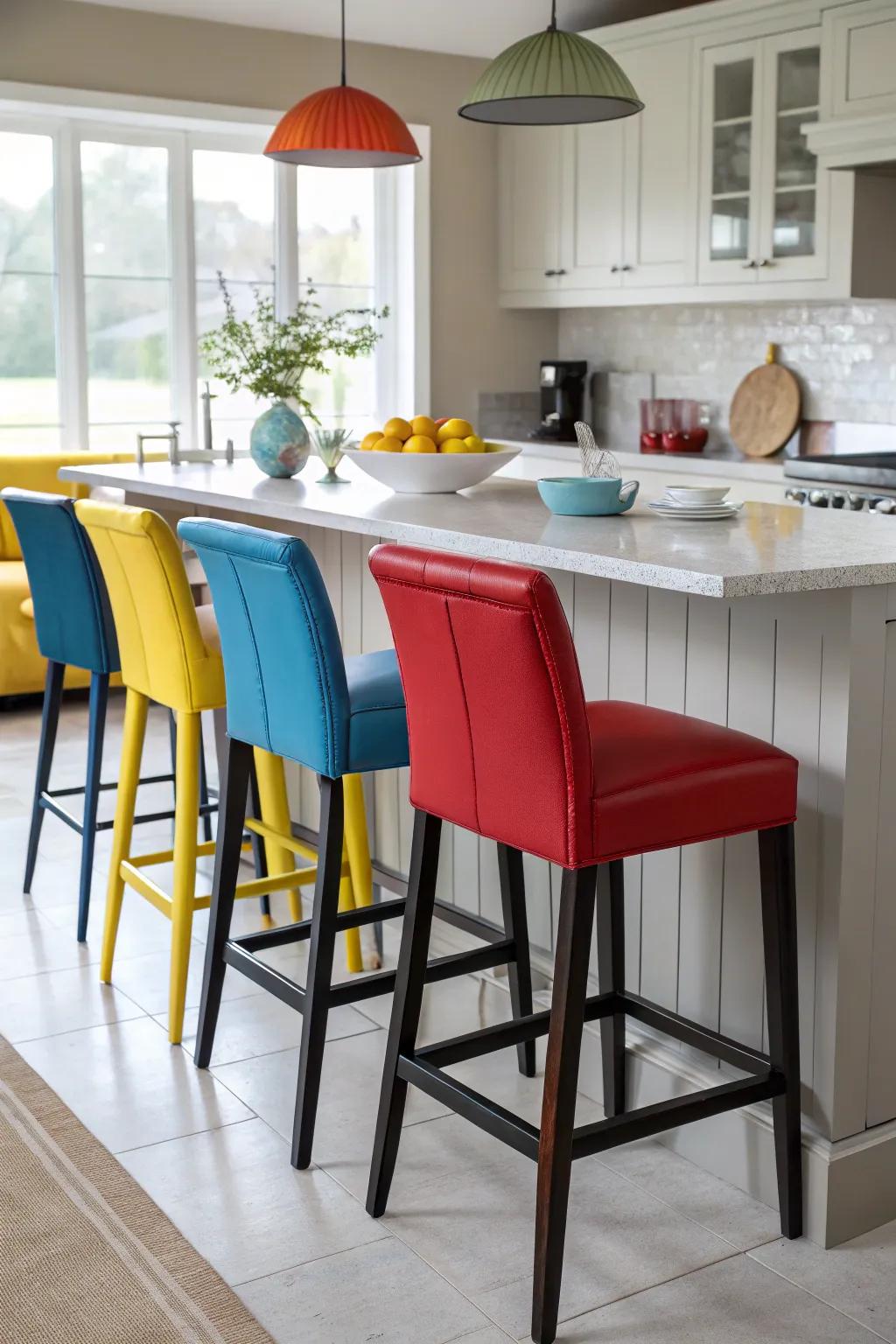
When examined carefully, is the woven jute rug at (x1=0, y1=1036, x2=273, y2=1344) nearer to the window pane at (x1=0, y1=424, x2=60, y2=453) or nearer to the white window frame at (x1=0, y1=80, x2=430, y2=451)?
the window pane at (x1=0, y1=424, x2=60, y2=453)

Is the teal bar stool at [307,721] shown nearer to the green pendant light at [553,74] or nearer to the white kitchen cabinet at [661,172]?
the green pendant light at [553,74]

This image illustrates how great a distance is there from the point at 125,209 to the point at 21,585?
1702 millimetres

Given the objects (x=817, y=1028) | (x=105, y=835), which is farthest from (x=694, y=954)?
(x=105, y=835)

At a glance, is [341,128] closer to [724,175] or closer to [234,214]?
[724,175]

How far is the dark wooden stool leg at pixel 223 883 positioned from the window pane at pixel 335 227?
426 cm

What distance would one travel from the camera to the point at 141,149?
6027 mm

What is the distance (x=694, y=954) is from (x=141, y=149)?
4781 millimetres

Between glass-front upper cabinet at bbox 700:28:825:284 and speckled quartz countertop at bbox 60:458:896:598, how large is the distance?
7.83 ft

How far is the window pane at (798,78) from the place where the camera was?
16.5 ft

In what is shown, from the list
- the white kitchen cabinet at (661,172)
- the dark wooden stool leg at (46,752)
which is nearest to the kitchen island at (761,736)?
the dark wooden stool leg at (46,752)

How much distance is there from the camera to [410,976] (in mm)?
2168

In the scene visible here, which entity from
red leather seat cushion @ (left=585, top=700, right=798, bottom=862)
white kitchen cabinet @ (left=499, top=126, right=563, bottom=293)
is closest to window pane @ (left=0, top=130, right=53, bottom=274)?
white kitchen cabinet @ (left=499, top=126, right=563, bottom=293)

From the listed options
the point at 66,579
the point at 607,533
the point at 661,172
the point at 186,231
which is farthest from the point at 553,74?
the point at 186,231

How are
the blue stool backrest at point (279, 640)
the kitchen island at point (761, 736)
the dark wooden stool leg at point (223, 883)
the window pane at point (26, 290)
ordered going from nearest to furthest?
the kitchen island at point (761, 736) → the blue stool backrest at point (279, 640) → the dark wooden stool leg at point (223, 883) → the window pane at point (26, 290)
